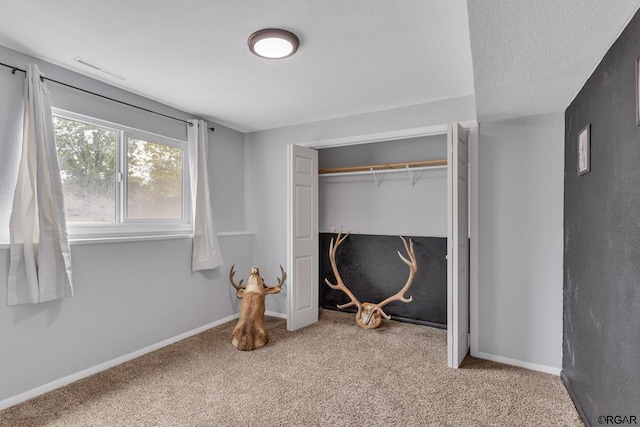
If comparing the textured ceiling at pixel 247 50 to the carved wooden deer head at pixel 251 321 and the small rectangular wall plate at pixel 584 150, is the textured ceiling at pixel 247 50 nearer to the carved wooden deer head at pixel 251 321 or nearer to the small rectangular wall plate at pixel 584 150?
the small rectangular wall plate at pixel 584 150

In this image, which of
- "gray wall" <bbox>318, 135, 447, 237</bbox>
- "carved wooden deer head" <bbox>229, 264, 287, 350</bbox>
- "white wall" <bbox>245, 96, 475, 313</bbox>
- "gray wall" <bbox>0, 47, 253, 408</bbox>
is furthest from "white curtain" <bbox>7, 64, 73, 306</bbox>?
"gray wall" <bbox>318, 135, 447, 237</bbox>

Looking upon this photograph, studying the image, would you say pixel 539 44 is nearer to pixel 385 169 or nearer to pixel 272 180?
pixel 385 169

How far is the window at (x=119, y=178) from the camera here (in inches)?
110

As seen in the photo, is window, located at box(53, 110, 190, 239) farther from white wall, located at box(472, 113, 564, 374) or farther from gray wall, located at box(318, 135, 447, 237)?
white wall, located at box(472, 113, 564, 374)

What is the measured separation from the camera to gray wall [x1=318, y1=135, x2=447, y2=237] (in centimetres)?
384

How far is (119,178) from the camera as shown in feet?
10.3

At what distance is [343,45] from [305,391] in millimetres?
2337

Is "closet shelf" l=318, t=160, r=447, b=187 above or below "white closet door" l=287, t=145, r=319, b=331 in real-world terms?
above

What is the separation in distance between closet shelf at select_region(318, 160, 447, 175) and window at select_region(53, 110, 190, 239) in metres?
1.69

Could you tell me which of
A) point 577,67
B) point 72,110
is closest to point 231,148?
point 72,110

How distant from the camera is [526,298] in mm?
2879

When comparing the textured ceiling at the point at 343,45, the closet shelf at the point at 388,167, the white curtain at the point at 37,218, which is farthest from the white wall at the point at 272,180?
the white curtain at the point at 37,218

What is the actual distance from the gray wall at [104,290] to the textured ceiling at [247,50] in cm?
25

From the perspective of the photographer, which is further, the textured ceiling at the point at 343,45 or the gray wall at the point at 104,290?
the gray wall at the point at 104,290
